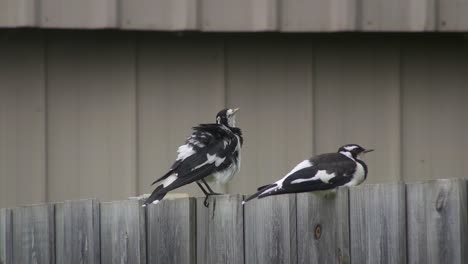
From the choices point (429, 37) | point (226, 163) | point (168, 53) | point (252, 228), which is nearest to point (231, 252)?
point (252, 228)

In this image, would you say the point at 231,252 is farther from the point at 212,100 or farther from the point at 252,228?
the point at 212,100

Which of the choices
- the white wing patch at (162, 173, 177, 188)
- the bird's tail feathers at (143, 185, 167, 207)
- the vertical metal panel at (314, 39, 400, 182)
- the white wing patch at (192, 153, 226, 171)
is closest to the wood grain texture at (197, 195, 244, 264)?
the bird's tail feathers at (143, 185, 167, 207)

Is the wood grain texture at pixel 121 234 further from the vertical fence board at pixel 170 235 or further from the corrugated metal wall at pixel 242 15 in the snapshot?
the corrugated metal wall at pixel 242 15

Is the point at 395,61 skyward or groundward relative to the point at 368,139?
skyward

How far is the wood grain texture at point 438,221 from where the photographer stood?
3.98m

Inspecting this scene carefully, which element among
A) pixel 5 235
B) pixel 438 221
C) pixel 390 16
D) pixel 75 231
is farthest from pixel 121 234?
pixel 390 16

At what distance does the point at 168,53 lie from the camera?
6090 millimetres

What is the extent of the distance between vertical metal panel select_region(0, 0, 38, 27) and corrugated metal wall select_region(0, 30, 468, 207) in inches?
17.2

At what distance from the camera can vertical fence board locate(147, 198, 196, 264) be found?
4.12 m

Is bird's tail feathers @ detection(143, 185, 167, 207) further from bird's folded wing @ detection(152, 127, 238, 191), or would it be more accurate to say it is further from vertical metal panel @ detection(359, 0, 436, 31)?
vertical metal panel @ detection(359, 0, 436, 31)

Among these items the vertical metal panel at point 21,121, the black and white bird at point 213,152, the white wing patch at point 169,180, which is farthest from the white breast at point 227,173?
the vertical metal panel at point 21,121

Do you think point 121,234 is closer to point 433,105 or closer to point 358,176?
point 358,176

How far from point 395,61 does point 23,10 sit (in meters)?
2.26

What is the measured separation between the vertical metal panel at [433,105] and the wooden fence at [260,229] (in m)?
2.20
